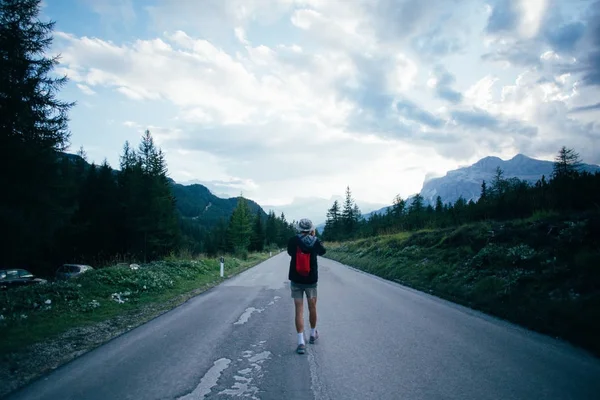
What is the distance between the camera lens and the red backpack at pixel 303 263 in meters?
5.24

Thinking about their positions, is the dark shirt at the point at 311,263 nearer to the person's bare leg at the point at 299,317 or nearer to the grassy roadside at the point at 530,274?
the person's bare leg at the point at 299,317

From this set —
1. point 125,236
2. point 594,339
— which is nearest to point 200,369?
point 594,339

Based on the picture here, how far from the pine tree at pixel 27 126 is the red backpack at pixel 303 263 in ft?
40.4

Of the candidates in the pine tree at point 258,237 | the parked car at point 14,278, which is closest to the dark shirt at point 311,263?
the parked car at point 14,278

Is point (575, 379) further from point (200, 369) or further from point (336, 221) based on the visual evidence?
point (336, 221)

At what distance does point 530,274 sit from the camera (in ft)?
26.1

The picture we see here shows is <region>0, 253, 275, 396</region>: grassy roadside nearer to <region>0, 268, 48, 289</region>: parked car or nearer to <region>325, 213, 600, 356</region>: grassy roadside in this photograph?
<region>325, 213, 600, 356</region>: grassy roadside

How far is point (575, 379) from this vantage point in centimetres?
377

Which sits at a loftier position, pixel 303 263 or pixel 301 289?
pixel 303 263

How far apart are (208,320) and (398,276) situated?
10692mm

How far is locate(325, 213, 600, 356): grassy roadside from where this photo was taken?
5812 millimetres

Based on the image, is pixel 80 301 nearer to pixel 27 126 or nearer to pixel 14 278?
pixel 27 126

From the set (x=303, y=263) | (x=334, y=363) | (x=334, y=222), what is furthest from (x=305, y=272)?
(x=334, y=222)

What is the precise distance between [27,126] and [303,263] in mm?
12780
